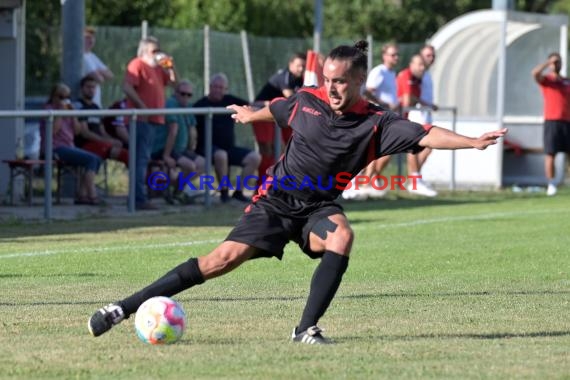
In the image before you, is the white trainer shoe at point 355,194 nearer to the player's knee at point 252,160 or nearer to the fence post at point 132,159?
the player's knee at point 252,160

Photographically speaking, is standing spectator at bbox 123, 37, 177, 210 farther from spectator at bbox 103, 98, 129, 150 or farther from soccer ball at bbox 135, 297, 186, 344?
soccer ball at bbox 135, 297, 186, 344

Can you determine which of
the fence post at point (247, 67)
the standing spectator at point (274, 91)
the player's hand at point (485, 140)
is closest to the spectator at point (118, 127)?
the standing spectator at point (274, 91)

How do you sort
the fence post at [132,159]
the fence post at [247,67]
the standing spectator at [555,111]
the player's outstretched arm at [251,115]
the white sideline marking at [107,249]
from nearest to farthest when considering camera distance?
the player's outstretched arm at [251,115] → the white sideline marking at [107,249] → the fence post at [132,159] → the standing spectator at [555,111] → the fence post at [247,67]

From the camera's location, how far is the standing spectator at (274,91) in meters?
19.1

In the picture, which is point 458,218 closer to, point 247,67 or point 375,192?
point 375,192

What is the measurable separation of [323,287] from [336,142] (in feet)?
2.67

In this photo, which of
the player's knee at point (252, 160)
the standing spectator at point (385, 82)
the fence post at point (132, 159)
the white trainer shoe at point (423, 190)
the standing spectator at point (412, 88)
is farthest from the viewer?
the standing spectator at point (412, 88)

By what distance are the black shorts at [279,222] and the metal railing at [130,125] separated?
7613 mm

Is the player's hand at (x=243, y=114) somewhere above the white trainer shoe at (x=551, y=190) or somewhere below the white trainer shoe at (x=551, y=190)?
above

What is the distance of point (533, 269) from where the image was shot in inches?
476

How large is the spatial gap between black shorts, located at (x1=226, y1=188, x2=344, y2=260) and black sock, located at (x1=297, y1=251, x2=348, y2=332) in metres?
0.22

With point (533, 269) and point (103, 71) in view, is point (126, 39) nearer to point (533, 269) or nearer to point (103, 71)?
point (103, 71)

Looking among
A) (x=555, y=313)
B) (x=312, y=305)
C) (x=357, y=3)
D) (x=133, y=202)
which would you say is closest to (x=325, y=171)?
(x=312, y=305)

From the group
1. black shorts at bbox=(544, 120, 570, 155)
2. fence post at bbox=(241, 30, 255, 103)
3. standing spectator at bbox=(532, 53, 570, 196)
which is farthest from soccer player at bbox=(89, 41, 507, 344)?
fence post at bbox=(241, 30, 255, 103)
